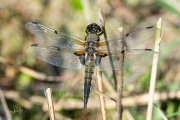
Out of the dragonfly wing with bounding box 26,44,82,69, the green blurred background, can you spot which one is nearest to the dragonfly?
the dragonfly wing with bounding box 26,44,82,69

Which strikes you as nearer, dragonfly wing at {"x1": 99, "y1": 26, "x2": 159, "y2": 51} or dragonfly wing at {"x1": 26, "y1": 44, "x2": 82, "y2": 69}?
dragonfly wing at {"x1": 99, "y1": 26, "x2": 159, "y2": 51}

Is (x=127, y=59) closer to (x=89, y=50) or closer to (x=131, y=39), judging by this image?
(x=131, y=39)

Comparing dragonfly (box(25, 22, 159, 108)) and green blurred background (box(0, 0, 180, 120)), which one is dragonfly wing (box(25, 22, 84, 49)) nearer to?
dragonfly (box(25, 22, 159, 108))

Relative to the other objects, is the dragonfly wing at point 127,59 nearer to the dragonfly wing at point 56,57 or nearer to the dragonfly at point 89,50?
the dragonfly at point 89,50

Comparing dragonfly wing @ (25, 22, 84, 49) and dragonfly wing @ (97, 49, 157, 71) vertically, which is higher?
dragonfly wing @ (25, 22, 84, 49)

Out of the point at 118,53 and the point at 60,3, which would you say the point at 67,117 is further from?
the point at 60,3

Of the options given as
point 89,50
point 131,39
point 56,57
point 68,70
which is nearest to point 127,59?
point 131,39
